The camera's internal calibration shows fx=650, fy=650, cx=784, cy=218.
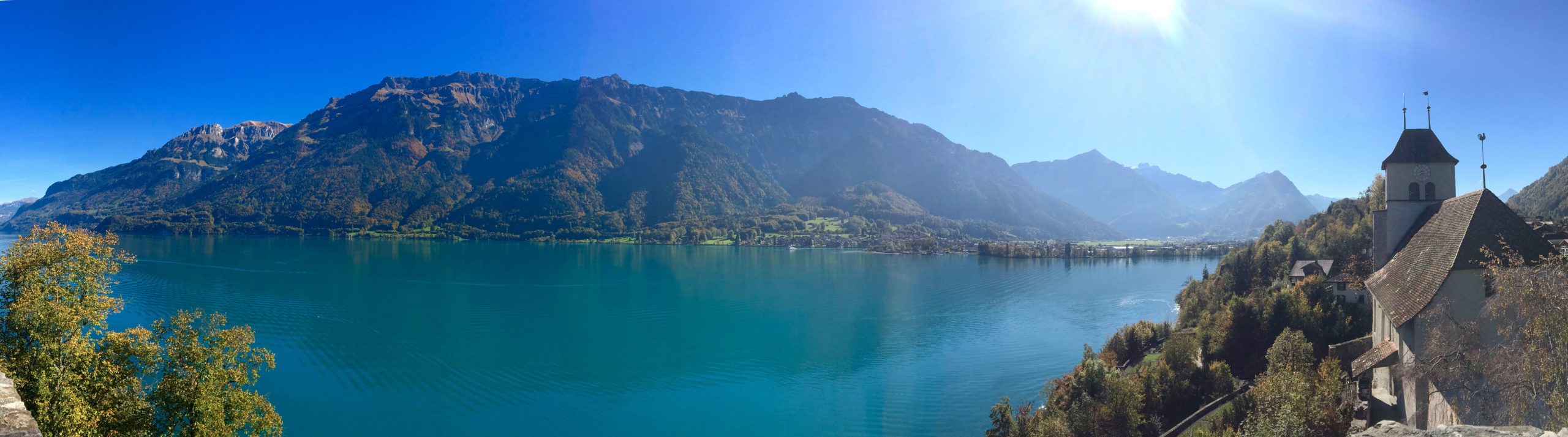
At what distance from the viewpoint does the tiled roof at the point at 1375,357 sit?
16.5 m

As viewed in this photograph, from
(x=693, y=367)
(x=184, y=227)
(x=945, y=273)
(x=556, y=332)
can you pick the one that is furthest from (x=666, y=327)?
(x=184, y=227)

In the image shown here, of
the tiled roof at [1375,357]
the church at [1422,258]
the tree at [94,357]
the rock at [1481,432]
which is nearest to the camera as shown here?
the rock at [1481,432]

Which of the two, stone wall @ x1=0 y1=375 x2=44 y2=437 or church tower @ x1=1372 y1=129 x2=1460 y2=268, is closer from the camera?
stone wall @ x1=0 y1=375 x2=44 y2=437

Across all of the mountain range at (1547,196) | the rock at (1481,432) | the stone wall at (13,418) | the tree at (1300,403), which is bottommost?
the tree at (1300,403)

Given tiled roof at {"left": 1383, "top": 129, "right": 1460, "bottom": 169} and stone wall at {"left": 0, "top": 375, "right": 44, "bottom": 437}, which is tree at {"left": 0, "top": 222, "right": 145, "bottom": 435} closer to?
stone wall at {"left": 0, "top": 375, "right": 44, "bottom": 437}

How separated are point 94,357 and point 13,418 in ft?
27.3

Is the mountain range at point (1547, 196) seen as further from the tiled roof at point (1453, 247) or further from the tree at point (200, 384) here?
the tree at point (200, 384)

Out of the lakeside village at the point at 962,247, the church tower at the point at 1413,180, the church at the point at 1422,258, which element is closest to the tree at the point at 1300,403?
the church at the point at 1422,258

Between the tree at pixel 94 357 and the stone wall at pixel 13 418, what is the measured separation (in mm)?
5960

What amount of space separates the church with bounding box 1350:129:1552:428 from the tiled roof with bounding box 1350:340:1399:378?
3cm

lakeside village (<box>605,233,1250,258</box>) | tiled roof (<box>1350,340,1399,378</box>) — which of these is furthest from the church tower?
lakeside village (<box>605,233,1250,258</box>)

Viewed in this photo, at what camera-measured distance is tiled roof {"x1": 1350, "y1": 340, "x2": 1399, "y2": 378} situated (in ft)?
54.0

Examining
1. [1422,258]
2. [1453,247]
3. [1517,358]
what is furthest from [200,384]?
[1422,258]

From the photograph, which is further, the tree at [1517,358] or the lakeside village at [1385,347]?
the lakeside village at [1385,347]
